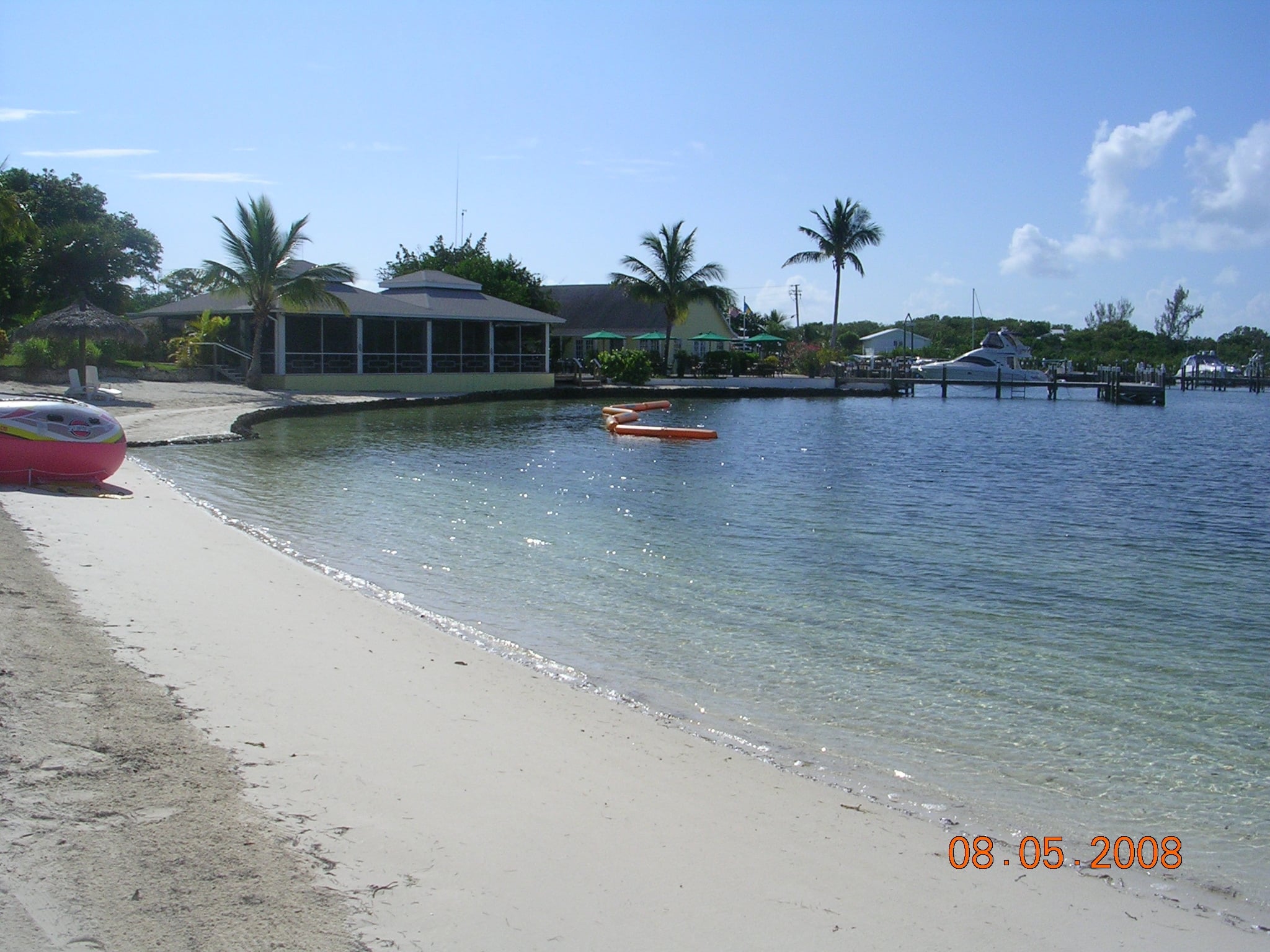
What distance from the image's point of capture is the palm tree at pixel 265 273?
33.8m

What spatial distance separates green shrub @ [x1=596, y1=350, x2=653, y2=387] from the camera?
45844 millimetres

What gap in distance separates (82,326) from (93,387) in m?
1.75

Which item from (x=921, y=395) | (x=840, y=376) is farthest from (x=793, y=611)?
(x=921, y=395)

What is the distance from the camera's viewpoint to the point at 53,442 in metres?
12.5

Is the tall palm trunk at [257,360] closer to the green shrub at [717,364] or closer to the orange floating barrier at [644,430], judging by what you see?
the orange floating barrier at [644,430]

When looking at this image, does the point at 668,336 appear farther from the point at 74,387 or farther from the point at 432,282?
the point at 74,387

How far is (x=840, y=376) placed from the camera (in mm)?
60281

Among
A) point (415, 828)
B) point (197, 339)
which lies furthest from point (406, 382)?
point (415, 828)

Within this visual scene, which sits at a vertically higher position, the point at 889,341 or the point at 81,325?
the point at 889,341

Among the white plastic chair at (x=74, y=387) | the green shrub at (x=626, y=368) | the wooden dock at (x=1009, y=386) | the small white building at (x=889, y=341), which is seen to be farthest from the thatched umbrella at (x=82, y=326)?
the small white building at (x=889, y=341)

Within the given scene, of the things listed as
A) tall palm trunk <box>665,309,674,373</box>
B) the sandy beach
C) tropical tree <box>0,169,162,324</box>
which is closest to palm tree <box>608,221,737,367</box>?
tall palm trunk <box>665,309,674,373</box>

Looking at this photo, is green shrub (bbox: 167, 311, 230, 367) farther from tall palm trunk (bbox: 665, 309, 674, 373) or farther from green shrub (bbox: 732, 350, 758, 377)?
green shrub (bbox: 732, 350, 758, 377)

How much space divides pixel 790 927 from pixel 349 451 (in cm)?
2043

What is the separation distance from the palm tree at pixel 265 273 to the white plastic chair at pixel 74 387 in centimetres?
761
